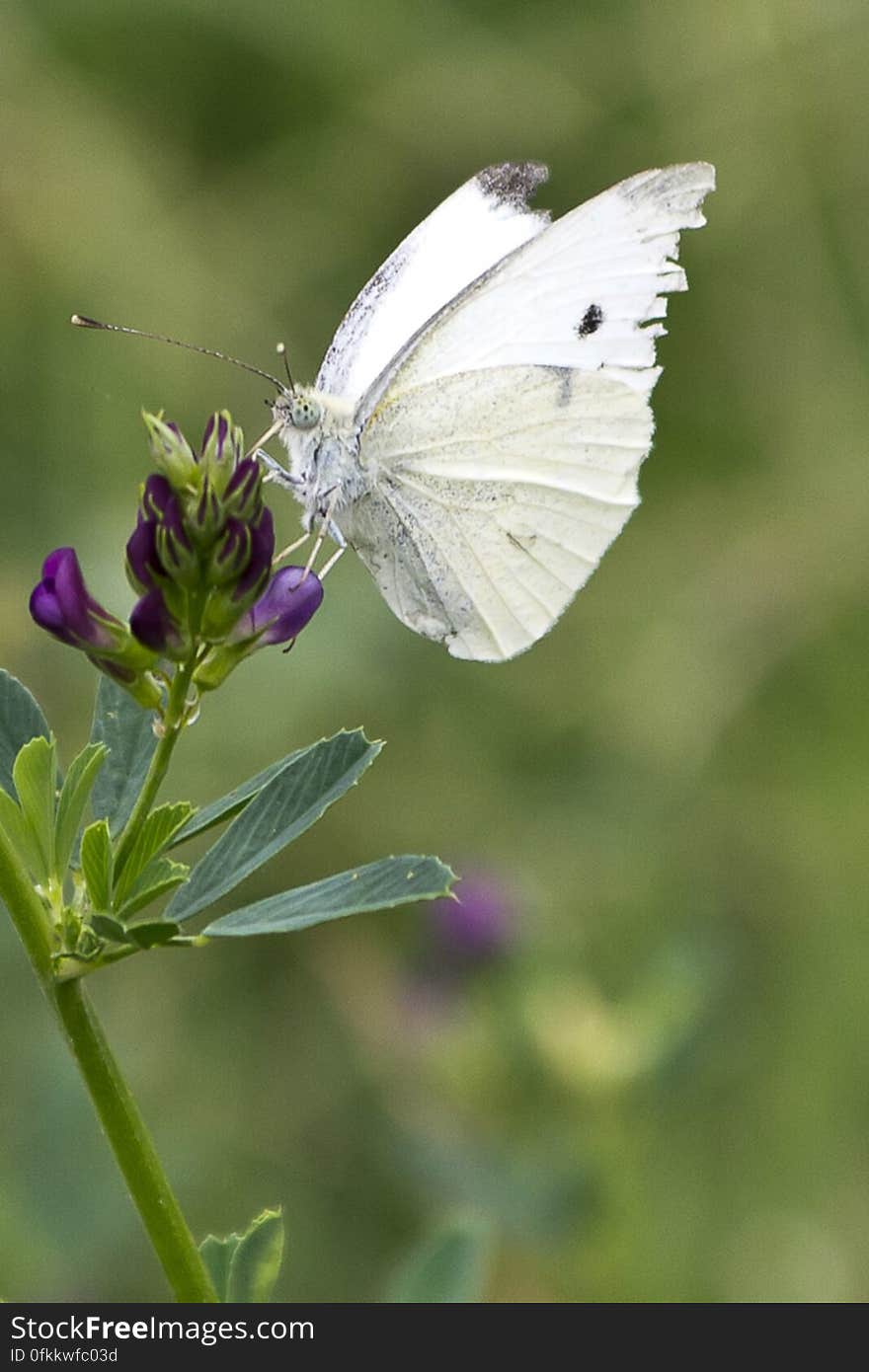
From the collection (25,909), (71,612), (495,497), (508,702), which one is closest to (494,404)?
(495,497)

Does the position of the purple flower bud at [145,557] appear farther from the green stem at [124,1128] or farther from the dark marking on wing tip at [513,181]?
the dark marking on wing tip at [513,181]

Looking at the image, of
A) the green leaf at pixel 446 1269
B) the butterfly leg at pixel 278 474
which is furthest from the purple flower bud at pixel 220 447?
the green leaf at pixel 446 1269

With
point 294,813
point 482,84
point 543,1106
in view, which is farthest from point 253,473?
point 482,84

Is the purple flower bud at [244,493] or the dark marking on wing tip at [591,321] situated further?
the dark marking on wing tip at [591,321]

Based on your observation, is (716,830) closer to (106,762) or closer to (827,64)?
(827,64)

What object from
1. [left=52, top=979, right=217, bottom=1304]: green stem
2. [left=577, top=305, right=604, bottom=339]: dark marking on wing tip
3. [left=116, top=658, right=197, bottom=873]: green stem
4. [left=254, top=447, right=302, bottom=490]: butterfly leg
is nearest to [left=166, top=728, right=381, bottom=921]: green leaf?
[left=116, top=658, right=197, bottom=873]: green stem

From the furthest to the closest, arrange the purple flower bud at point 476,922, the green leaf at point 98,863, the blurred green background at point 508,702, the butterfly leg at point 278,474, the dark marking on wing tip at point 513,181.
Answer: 1. the purple flower bud at point 476,922
2. the blurred green background at point 508,702
3. the dark marking on wing tip at point 513,181
4. the butterfly leg at point 278,474
5. the green leaf at point 98,863
